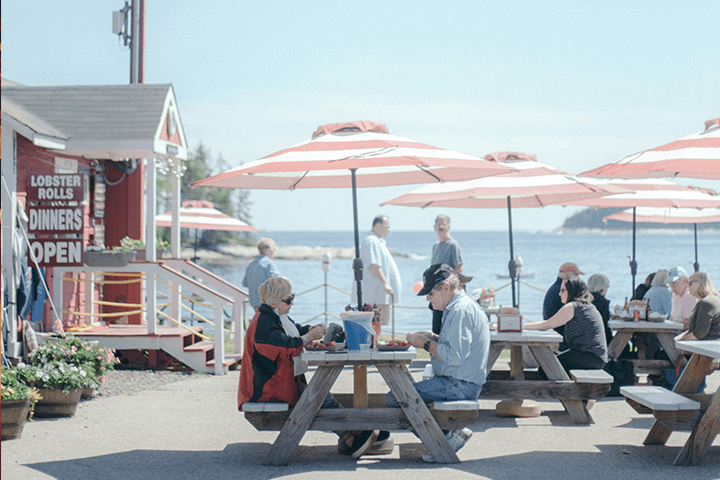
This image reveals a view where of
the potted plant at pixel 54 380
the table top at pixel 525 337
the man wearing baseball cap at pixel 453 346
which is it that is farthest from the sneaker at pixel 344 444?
the potted plant at pixel 54 380

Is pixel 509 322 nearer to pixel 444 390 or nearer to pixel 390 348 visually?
pixel 444 390

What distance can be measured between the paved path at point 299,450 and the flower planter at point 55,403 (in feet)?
0.36

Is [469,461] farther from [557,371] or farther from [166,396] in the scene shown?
[166,396]

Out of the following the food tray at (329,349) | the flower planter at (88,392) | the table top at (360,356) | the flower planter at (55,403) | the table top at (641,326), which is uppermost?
the food tray at (329,349)

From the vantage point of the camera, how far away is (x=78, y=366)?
698 centimetres

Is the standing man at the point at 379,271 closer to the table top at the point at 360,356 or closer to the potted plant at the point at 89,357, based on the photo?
the potted plant at the point at 89,357

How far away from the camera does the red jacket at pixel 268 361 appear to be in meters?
4.97

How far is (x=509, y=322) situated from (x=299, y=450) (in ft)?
7.04

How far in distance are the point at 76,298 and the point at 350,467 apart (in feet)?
23.0

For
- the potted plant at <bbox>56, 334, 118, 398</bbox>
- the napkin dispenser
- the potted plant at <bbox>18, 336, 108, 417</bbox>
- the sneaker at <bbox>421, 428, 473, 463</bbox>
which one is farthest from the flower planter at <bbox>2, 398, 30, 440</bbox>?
the napkin dispenser

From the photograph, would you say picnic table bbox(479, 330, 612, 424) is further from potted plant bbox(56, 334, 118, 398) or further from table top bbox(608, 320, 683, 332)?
potted plant bbox(56, 334, 118, 398)

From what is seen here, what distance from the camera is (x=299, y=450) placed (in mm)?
5434

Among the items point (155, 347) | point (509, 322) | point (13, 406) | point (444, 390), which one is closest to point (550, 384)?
point (509, 322)

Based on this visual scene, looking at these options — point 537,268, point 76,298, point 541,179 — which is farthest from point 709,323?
point 537,268
